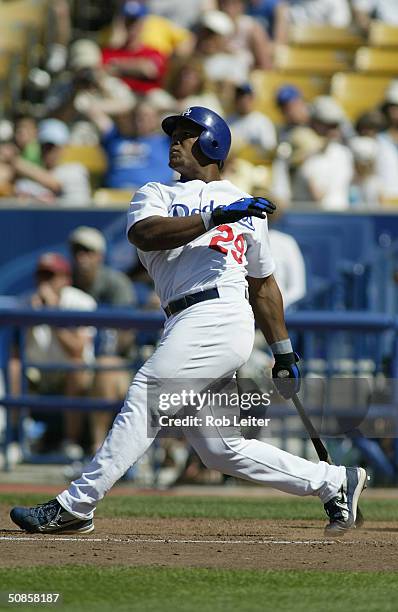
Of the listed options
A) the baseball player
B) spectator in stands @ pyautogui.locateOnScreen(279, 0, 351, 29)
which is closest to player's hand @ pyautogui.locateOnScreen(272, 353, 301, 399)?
the baseball player

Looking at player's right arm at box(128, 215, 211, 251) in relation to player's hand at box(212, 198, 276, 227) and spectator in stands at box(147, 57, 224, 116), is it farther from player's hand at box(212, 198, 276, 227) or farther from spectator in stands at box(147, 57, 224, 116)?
spectator in stands at box(147, 57, 224, 116)

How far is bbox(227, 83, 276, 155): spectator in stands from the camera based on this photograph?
14031 mm

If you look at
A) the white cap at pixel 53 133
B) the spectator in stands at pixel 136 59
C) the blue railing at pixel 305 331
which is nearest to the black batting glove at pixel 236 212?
the blue railing at pixel 305 331

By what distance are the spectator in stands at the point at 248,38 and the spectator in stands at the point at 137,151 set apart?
198cm

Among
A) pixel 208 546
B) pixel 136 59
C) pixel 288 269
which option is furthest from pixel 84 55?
pixel 208 546

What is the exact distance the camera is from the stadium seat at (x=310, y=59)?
15844 mm

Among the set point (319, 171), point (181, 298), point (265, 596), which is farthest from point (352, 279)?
point (265, 596)

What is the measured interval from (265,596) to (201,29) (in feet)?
35.9

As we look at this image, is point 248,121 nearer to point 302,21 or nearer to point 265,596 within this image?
point 302,21

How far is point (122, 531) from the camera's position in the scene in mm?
6934

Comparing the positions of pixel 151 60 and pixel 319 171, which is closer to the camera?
pixel 319 171

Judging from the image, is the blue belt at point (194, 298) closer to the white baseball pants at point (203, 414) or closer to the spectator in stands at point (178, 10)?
the white baseball pants at point (203, 414)

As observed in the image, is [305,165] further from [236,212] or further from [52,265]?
[236,212]

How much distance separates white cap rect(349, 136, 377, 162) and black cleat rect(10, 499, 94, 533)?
731 cm
